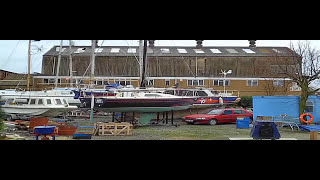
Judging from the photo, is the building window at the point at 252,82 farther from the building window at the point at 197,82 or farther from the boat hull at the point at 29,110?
the boat hull at the point at 29,110

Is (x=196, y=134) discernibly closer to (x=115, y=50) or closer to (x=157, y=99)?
(x=157, y=99)

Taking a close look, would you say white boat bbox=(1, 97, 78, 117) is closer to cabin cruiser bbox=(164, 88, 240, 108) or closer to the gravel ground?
the gravel ground

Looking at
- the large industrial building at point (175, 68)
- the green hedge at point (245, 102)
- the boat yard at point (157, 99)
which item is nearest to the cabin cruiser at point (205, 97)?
the boat yard at point (157, 99)

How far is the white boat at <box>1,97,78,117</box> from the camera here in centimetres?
1488

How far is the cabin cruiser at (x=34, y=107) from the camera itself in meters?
14.9

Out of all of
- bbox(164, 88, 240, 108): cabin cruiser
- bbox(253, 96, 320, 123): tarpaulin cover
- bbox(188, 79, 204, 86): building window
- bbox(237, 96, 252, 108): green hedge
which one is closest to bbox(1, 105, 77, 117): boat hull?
bbox(164, 88, 240, 108): cabin cruiser

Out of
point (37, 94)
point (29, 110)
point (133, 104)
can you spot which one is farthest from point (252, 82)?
point (29, 110)

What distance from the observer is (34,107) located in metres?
14.8
